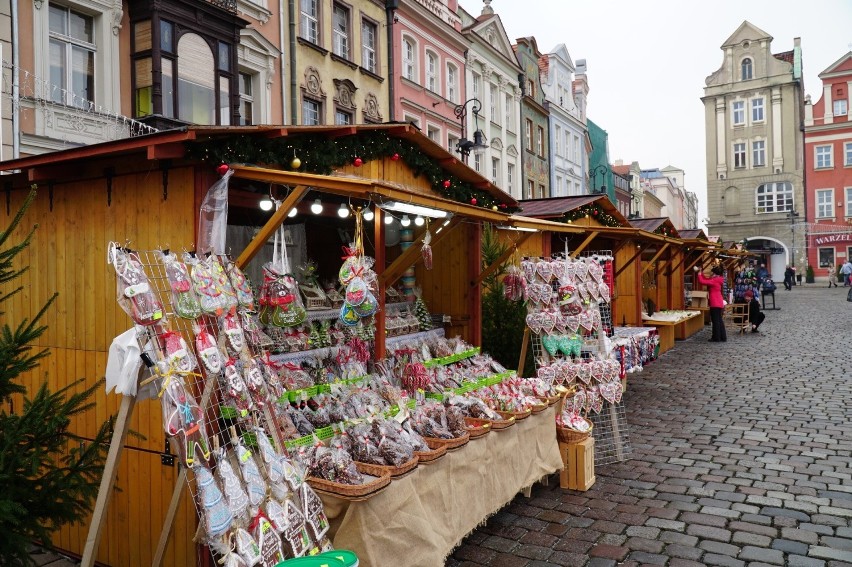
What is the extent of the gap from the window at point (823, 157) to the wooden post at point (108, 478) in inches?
2298

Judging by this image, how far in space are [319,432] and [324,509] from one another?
34.8 inches

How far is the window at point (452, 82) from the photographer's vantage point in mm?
23625

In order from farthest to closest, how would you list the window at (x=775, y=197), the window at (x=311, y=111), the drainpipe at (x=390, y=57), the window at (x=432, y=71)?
1. the window at (x=775, y=197)
2. the window at (x=432, y=71)
3. the drainpipe at (x=390, y=57)
4. the window at (x=311, y=111)

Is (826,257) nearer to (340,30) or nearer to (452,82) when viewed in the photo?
(452,82)

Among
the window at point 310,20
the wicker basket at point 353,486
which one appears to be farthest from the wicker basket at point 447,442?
the window at point 310,20

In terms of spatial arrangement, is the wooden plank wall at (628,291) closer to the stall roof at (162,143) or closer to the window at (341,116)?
the window at (341,116)

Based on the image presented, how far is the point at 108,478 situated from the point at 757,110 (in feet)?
193

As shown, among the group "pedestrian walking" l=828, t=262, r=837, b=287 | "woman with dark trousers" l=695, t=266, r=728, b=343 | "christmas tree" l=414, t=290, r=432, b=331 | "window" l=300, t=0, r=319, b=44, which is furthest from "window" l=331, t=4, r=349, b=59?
"pedestrian walking" l=828, t=262, r=837, b=287

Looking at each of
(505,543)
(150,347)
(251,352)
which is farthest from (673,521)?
(150,347)

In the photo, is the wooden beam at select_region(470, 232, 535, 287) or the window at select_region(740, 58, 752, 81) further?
the window at select_region(740, 58, 752, 81)

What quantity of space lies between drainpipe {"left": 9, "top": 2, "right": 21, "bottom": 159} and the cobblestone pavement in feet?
29.5

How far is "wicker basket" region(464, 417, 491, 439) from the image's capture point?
5.20 m

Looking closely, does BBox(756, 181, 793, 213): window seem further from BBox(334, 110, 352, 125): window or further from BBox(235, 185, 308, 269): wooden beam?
BBox(235, 185, 308, 269): wooden beam

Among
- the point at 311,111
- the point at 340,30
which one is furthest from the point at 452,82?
the point at 311,111
